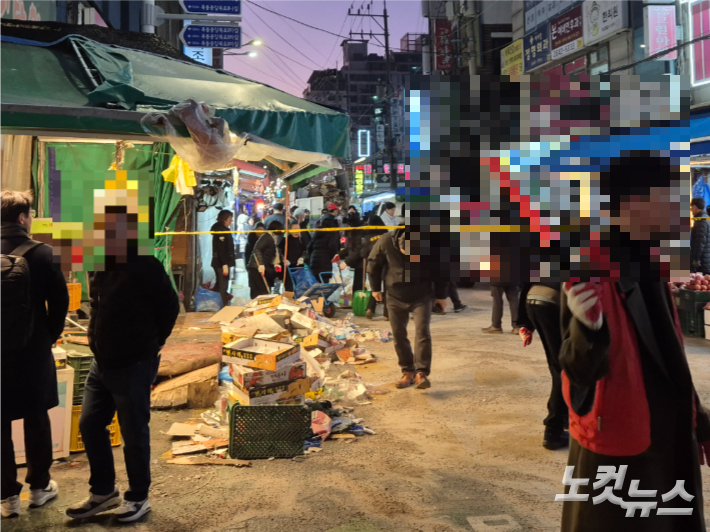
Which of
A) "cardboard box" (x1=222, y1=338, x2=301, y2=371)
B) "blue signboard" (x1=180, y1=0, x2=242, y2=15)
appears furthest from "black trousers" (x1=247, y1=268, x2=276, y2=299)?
"cardboard box" (x1=222, y1=338, x2=301, y2=371)

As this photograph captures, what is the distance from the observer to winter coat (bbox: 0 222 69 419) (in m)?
3.28

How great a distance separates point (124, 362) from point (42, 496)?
1.13 metres

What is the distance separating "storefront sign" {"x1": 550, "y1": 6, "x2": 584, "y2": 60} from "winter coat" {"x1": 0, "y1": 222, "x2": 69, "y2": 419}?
753 inches

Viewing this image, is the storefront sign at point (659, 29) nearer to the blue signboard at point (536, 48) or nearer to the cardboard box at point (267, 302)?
the blue signboard at point (536, 48)

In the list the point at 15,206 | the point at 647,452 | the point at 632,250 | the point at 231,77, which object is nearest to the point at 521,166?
the point at 632,250

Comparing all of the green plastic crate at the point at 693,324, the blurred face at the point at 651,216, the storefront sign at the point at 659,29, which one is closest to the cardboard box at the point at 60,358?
the blurred face at the point at 651,216

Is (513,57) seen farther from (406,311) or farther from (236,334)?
(236,334)

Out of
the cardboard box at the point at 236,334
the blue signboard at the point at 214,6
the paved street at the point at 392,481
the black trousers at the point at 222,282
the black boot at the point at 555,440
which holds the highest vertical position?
the blue signboard at the point at 214,6

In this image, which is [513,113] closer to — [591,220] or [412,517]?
[591,220]

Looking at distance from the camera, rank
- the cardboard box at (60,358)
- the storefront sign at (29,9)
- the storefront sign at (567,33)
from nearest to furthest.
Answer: the cardboard box at (60,358) → the storefront sign at (29,9) → the storefront sign at (567,33)

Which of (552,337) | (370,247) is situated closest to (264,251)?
(370,247)

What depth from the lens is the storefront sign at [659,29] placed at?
14.3 metres

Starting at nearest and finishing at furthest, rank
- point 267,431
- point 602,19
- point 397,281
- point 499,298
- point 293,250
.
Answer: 1. point 267,431
2. point 397,281
3. point 499,298
4. point 293,250
5. point 602,19

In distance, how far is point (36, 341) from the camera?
334 cm
